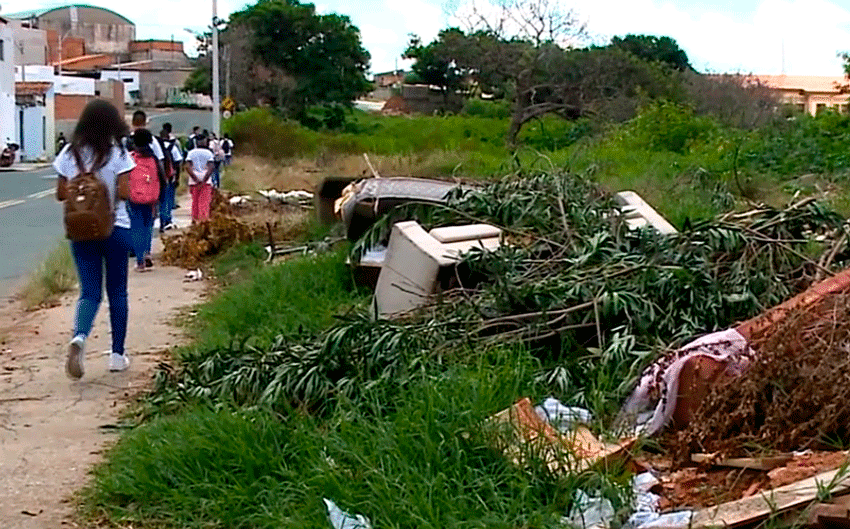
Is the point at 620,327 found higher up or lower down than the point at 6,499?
higher up

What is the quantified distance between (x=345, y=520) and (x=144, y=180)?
315 inches

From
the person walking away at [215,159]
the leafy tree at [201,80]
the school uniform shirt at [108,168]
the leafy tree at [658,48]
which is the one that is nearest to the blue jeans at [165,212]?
the person walking away at [215,159]

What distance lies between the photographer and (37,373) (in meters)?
7.68

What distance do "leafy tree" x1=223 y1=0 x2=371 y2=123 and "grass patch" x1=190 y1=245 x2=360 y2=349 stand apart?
4640cm

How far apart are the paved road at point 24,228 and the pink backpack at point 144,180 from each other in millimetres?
1667

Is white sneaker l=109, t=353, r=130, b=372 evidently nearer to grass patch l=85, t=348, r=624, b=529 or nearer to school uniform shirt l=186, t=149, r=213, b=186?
grass patch l=85, t=348, r=624, b=529

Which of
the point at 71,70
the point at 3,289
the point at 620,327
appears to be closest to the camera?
the point at 620,327

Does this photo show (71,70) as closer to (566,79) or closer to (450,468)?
(566,79)

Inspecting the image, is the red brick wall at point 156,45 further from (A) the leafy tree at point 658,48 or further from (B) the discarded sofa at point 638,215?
(B) the discarded sofa at point 638,215

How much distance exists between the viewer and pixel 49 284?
1146 cm

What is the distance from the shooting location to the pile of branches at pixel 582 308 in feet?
19.0

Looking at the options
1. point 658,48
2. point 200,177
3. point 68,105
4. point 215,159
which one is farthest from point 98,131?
point 68,105

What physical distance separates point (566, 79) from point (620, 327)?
35356 mm

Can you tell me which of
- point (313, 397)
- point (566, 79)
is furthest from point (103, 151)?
point (566, 79)
